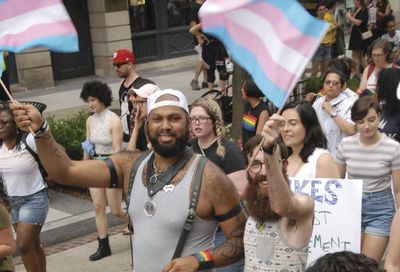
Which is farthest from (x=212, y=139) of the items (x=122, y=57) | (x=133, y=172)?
(x=122, y=57)

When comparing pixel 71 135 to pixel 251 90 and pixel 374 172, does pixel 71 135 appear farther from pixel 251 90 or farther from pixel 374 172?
pixel 374 172

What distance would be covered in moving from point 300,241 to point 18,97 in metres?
13.3

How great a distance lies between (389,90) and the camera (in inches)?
240

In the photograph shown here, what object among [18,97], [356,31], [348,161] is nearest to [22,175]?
[348,161]

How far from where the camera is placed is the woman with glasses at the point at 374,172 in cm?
494

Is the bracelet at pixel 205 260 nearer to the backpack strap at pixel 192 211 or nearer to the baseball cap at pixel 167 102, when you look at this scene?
the backpack strap at pixel 192 211

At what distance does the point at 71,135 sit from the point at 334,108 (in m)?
4.23

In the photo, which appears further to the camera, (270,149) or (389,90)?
(389,90)

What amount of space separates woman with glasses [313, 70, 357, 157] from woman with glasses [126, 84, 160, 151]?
1634 millimetres

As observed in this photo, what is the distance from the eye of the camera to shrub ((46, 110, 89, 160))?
9211 millimetres

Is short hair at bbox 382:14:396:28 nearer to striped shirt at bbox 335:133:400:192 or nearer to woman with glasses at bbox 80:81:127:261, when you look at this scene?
woman with glasses at bbox 80:81:127:261

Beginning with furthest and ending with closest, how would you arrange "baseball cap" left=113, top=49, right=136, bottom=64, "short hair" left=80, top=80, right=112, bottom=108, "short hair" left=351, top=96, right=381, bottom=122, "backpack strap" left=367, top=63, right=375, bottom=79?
"backpack strap" left=367, top=63, right=375, bottom=79 → "baseball cap" left=113, top=49, right=136, bottom=64 → "short hair" left=80, top=80, right=112, bottom=108 → "short hair" left=351, top=96, right=381, bottom=122

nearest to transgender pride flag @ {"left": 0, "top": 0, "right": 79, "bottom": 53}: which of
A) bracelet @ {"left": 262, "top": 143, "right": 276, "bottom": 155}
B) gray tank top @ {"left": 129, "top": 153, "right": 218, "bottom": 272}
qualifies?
gray tank top @ {"left": 129, "top": 153, "right": 218, "bottom": 272}

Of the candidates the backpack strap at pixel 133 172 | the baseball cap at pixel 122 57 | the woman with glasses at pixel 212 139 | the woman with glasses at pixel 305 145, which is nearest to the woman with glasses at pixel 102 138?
the baseball cap at pixel 122 57
